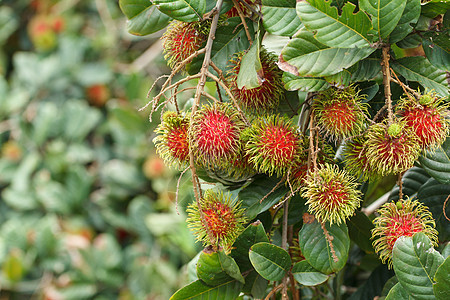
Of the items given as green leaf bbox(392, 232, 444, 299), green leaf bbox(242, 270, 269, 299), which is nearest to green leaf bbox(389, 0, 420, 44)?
green leaf bbox(392, 232, 444, 299)

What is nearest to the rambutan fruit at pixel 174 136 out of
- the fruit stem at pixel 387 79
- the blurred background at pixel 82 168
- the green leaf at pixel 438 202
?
the fruit stem at pixel 387 79

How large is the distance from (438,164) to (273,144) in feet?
0.65

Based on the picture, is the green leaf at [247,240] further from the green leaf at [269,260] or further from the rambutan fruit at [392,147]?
the rambutan fruit at [392,147]

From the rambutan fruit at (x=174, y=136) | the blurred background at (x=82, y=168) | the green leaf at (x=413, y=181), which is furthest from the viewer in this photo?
the blurred background at (x=82, y=168)

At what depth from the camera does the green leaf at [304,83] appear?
0.48m

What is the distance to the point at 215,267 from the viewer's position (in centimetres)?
52

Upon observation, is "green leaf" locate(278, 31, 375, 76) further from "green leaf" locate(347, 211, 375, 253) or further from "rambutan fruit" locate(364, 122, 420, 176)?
"green leaf" locate(347, 211, 375, 253)

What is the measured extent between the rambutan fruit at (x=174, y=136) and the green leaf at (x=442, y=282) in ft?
0.99

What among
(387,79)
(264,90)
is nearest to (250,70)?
(264,90)

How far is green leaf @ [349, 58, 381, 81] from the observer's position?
0.50 m

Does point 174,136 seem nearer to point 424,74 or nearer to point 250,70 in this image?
point 250,70

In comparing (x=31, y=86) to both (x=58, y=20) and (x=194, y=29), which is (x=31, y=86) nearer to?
(x=58, y=20)

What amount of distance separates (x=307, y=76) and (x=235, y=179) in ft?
0.54

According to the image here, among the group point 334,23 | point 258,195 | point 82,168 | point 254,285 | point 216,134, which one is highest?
point 334,23
